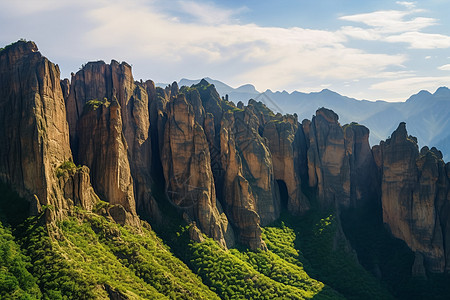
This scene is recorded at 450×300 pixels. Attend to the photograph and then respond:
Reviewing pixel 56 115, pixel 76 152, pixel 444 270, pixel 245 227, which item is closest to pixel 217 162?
pixel 245 227

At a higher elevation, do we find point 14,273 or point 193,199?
point 193,199

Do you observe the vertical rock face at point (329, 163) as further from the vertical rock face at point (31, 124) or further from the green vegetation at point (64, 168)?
the green vegetation at point (64, 168)

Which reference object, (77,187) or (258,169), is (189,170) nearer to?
(258,169)

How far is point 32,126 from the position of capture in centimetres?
6181

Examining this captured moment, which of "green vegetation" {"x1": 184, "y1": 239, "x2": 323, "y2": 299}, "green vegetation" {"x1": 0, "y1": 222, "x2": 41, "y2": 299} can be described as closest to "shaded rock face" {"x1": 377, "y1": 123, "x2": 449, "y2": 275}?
"green vegetation" {"x1": 184, "y1": 239, "x2": 323, "y2": 299}

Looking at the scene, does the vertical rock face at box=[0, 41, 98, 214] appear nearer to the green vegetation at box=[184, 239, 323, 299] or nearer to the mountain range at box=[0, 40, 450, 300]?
the mountain range at box=[0, 40, 450, 300]

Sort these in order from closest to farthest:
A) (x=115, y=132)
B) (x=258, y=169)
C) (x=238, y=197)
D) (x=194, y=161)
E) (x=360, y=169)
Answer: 1. (x=115, y=132)
2. (x=194, y=161)
3. (x=238, y=197)
4. (x=258, y=169)
5. (x=360, y=169)

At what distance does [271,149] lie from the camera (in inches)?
4358

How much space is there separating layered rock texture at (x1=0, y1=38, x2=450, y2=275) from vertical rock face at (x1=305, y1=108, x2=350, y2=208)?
26 centimetres

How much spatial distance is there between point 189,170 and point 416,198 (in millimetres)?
51074

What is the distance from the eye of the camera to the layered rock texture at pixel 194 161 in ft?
211

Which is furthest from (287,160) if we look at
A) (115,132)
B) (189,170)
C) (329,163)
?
(115,132)

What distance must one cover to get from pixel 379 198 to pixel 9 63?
291 ft

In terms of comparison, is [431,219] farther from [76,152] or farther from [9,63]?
[9,63]
